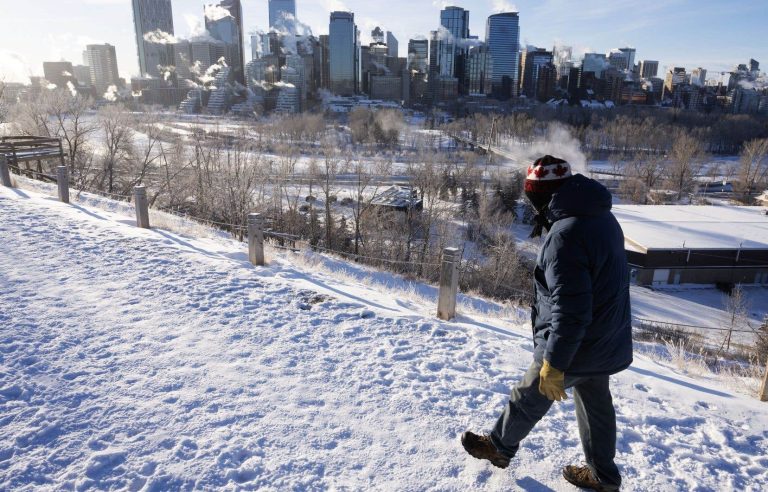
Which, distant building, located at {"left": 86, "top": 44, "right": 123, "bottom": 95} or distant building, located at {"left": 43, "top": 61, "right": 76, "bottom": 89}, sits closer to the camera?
distant building, located at {"left": 43, "top": 61, "right": 76, "bottom": 89}

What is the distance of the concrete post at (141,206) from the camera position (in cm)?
927

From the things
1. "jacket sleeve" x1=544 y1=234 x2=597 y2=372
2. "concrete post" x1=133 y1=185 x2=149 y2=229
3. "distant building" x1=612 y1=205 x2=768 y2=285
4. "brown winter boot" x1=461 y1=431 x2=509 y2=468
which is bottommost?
"distant building" x1=612 y1=205 x2=768 y2=285

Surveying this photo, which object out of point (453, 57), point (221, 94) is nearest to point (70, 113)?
point (221, 94)

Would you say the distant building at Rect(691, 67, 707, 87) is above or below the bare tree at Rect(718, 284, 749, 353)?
above

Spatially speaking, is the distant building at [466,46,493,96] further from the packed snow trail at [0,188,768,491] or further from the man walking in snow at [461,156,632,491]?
the man walking in snow at [461,156,632,491]

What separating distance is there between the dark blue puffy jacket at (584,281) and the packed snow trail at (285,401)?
3.37 ft

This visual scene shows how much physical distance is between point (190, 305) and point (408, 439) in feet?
11.4

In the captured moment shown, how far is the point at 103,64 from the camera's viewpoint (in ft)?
586

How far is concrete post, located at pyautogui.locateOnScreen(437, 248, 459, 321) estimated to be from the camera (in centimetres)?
581

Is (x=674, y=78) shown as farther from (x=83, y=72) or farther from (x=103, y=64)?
(x=83, y=72)

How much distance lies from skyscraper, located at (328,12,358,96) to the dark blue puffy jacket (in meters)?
136

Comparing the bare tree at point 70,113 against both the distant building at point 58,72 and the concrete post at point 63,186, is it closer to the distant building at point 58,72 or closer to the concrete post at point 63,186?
the concrete post at point 63,186

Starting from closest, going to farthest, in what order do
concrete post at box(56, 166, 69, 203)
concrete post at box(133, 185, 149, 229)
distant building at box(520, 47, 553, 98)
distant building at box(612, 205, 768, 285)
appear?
concrete post at box(133, 185, 149, 229)
concrete post at box(56, 166, 69, 203)
distant building at box(612, 205, 768, 285)
distant building at box(520, 47, 553, 98)

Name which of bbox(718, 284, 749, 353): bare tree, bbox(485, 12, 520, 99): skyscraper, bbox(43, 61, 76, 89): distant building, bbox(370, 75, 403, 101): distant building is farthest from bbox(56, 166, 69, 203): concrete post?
bbox(43, 61, 76, 89): distant building
